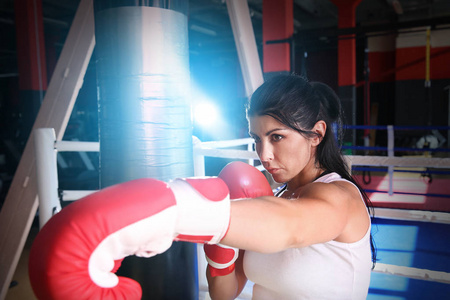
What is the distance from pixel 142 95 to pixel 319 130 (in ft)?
2.05

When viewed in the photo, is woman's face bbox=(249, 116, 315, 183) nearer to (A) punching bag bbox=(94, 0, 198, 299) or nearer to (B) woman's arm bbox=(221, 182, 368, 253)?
(B) woman's arm bbox=(221, 182, 368, 253)

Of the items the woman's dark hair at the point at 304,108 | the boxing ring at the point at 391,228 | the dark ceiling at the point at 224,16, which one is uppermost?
the dark ceiling at the point at 224,16

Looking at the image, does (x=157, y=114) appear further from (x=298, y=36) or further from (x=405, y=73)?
(x=405, y=73)

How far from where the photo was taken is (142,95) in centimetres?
122

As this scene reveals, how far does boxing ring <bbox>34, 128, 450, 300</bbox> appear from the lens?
1.69 meters

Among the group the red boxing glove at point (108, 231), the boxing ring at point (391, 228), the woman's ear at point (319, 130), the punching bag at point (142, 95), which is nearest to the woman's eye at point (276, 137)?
the woman's ear at point (319, 130)

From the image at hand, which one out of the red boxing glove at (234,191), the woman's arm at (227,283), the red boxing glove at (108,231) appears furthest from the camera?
the woman's arm at (227,283)

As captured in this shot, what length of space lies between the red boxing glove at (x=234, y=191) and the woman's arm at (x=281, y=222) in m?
0.24

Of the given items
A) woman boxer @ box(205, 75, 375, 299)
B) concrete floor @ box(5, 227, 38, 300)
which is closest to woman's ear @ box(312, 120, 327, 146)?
woman boxer @ box(205, 75, 375, 299)

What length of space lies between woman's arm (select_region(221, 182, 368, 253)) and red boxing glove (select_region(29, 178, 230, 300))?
0.09 feet

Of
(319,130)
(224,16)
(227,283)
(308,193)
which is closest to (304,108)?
(319,130)

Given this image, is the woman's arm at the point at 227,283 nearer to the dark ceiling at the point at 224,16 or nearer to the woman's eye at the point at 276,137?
the woman's eye at the point at 276,137

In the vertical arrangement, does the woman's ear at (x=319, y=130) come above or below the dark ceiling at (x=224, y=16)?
below

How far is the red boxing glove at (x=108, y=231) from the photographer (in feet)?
1.51
